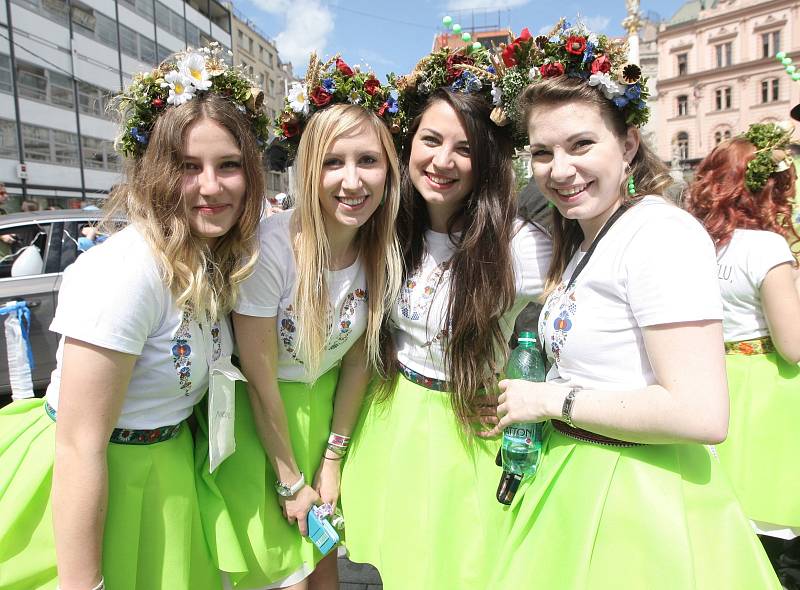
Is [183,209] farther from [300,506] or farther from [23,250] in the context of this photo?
[23,250]

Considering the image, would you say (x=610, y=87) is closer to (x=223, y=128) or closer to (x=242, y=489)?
(x=223, y=128)

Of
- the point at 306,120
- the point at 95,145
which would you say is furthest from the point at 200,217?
the point at 95,145

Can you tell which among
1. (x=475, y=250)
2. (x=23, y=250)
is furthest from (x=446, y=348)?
(x=23, y=250)

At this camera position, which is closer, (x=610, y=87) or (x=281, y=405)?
(x=610, y=87)

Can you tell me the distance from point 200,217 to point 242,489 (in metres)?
1.07

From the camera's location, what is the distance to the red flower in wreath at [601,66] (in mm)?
1647

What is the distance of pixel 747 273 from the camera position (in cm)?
258

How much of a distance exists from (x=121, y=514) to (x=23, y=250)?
4.73 meters

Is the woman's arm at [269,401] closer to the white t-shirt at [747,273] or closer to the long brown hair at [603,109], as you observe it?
the long brown hair at [603,109]

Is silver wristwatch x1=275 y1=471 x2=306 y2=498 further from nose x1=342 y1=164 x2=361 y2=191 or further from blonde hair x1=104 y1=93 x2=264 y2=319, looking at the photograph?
nose x1=342 y1=164 x2=361 y2=191

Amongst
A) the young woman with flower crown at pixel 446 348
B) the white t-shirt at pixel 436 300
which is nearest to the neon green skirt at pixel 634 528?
the young woman with flower crown at pixel 446 348

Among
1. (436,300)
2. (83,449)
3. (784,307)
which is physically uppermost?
(436,300)

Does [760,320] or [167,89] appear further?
[760,320]

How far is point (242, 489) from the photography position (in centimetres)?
207
